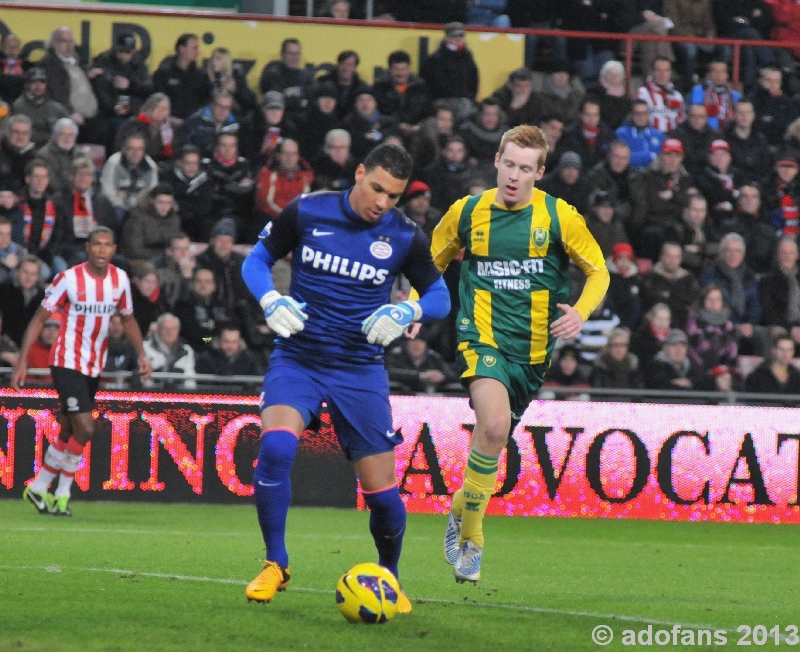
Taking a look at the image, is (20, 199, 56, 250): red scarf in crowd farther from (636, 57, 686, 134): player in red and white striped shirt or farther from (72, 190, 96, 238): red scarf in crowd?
(636, 57, 686, 134): player in red and white striped shirt

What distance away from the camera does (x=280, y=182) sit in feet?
50.4

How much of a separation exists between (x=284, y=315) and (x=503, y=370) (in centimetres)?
184

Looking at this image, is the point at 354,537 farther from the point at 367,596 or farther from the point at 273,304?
the point at 273,304

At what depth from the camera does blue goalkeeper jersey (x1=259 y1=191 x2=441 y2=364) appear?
21.6 ft

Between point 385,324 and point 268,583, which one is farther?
point 385,324

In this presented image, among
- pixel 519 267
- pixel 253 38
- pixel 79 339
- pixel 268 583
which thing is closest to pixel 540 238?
pixel 519 267

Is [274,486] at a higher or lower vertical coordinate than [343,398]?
lower

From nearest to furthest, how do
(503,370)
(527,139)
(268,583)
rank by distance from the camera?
(268,583)
(527,139)
(503,370)

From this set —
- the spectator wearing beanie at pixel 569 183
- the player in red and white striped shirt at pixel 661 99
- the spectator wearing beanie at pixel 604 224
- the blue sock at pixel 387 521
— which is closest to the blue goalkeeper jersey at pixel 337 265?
the blue sock at pixel 387 521

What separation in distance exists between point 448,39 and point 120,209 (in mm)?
4671

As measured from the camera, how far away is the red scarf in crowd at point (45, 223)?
1412 centimetres

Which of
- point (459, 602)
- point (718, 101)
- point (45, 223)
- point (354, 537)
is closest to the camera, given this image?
point (459, 602)

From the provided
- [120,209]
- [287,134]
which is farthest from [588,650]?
[287,134]

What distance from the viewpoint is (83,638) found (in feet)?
18.3
